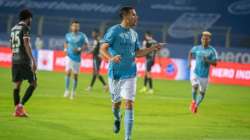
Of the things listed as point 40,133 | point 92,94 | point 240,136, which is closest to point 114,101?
point 40,133

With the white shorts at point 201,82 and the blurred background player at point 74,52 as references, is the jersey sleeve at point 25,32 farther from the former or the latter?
the blurred background player at point 74,52

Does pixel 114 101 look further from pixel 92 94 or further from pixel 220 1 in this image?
pixel 220 1

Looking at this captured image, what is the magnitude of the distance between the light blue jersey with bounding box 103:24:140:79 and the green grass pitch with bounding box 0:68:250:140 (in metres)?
1.46

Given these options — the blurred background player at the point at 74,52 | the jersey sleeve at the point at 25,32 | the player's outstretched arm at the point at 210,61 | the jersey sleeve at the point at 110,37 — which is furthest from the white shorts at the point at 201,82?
the jersey sleeve at the point at 110,37

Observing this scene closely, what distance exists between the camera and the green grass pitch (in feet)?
52.1

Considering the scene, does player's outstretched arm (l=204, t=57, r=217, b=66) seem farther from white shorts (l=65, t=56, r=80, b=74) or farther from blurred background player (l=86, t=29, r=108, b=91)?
blurred background player (l=86, t=29, r=108, b=91)

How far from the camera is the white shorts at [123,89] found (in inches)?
573

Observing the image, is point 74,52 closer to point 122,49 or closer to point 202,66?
point 202,66

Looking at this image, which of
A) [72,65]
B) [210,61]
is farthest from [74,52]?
Answer: [210,61]

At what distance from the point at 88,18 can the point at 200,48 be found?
2877 centimetres

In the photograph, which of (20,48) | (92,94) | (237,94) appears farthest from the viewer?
(237,94)

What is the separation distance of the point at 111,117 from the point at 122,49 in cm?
513

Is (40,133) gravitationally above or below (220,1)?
below

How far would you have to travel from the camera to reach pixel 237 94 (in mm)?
32250
